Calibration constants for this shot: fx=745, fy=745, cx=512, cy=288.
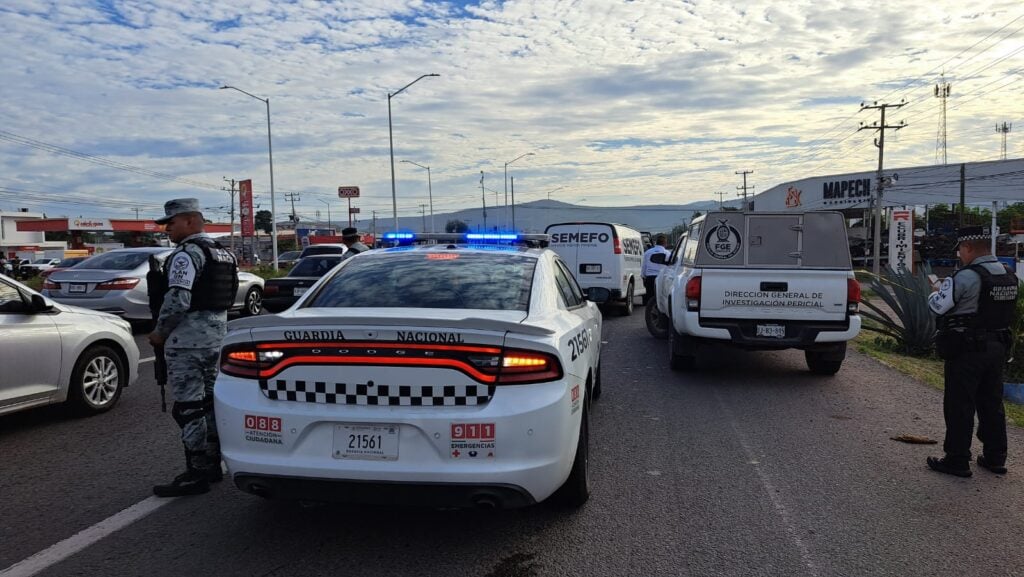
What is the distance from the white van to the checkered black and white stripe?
13.2 m

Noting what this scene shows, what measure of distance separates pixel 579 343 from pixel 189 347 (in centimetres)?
242

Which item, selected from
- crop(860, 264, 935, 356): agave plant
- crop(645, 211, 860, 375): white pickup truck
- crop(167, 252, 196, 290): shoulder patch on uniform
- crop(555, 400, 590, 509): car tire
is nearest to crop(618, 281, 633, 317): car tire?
crop(860, 264, 935, 356): agave plant

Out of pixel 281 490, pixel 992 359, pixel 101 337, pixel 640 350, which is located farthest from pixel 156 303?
pixel 640 350

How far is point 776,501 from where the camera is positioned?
15.1 feet

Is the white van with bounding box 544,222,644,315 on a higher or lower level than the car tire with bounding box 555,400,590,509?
higher

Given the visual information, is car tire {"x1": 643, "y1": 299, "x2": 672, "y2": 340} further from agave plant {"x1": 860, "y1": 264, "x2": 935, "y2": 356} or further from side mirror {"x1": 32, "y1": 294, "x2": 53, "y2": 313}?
side mirror {"x1": 32, "y1": 294, "x2": 53, "y2": 313}

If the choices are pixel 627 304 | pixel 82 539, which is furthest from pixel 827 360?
pixel 627 304

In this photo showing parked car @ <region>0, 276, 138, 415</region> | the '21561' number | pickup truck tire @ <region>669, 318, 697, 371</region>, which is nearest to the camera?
the '21561' number

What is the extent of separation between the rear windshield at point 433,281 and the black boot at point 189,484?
1.27 metres

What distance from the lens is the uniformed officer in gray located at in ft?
14.9

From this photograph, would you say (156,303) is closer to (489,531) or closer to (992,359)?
(489,531)

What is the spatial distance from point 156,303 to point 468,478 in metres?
2.66

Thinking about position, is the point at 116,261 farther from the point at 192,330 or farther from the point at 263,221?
the point at 263,221

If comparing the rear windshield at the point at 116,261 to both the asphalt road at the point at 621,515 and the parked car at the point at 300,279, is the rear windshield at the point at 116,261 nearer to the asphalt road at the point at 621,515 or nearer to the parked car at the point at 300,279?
the parked car at the point at 300,279
